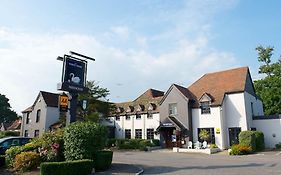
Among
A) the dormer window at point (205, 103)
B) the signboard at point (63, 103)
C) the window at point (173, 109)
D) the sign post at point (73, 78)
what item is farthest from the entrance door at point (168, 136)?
the signboard at point (63, 103)

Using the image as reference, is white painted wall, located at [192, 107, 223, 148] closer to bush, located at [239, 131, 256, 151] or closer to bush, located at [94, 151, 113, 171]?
bush, located at [239, 131, 256, 151]

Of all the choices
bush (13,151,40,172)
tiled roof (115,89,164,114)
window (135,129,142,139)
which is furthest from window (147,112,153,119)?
bush (13,151,40,172)

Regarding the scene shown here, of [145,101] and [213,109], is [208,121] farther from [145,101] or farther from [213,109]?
[145,101]

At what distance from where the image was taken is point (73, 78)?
61.1 ft

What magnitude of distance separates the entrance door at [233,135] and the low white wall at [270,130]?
2631 mm

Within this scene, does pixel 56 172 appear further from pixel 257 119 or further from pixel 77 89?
pixel 257 119

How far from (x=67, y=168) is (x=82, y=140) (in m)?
1.85

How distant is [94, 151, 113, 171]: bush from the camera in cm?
1552

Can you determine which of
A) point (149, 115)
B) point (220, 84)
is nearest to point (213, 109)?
point (220, 84)

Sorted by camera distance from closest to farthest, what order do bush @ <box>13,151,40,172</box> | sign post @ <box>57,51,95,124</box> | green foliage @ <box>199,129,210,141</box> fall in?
bush @ <box>13,151,40,172</box>, sign post @ <box>57,51,95,124</box>, green foliage @ <box>199,129,210,141</box>

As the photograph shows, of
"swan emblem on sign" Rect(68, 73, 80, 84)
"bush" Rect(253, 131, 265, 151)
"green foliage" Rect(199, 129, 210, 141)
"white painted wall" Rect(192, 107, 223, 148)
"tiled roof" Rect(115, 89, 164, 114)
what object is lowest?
"bush" Rect(253, 131, 265, 151)

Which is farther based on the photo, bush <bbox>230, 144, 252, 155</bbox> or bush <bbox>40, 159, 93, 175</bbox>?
bush <bbox>230, 144, 252, 155</bbox>

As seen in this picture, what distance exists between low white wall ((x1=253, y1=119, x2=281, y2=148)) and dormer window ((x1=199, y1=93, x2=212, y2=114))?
6.01 metres

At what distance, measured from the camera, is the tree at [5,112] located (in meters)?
73.9
